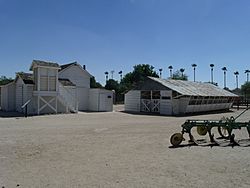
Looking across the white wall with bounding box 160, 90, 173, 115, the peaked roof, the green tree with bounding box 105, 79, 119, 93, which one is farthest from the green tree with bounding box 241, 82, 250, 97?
the peaked roof

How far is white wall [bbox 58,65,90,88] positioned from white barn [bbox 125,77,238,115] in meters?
5.36

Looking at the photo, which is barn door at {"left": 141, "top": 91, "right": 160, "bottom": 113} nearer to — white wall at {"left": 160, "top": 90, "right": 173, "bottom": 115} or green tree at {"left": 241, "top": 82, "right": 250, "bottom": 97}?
white wall at {"left": 160, "top": 90, "right": 173, "bottom": 115}

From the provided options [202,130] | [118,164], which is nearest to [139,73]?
[202,130]

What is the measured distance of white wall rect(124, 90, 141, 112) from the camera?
35.4 m

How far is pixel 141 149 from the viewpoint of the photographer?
10180mm

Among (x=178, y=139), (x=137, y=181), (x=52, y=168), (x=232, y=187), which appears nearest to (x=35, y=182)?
(x=52, y=168)

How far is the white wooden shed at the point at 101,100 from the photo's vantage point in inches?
1339

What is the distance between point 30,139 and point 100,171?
616 centimetres

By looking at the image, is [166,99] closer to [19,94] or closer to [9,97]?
[19,94]

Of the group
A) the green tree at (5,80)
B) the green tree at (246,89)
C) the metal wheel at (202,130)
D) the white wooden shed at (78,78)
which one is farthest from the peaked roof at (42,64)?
the green tree at (246,89)

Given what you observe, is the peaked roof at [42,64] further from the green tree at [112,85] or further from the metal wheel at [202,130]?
the green tree at [112,85]

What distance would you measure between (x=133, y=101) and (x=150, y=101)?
104 inches

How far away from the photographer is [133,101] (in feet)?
118

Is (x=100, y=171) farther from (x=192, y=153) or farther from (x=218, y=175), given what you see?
(x=192, y=153)
